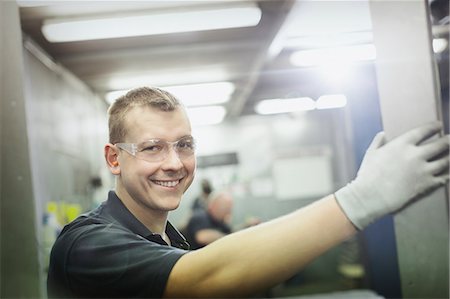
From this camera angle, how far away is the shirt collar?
3.62ft

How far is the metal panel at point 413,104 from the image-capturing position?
3.66ft

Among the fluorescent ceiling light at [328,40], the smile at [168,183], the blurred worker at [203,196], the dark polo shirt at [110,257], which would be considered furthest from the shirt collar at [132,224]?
the fluorescent ceiling light at [328,40]

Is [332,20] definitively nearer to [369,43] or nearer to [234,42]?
[369,43]

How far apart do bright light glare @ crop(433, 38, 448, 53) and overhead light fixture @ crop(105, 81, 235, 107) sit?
2.02ft

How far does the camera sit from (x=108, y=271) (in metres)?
1.02

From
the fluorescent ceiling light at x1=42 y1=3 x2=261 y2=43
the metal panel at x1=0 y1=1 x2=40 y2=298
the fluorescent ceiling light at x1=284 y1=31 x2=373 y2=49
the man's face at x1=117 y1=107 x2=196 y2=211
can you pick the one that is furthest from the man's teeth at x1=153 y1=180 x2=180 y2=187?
the fluorescent ceiling light at x1=284 y1=31 x2=373 y2=49

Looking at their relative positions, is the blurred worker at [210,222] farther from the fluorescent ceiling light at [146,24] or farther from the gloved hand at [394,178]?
the fluorescent ceiling light at [146,24]

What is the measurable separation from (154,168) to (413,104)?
2.10 feet

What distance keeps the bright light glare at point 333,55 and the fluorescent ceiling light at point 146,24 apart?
198mm

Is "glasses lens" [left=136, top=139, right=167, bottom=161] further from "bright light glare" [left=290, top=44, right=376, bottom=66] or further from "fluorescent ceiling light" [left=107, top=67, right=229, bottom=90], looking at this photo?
"bright light glare" [left=290, top=44, right=376, bottom=66]

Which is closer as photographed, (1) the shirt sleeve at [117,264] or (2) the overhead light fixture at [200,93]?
(1) the shirt sleeve at [117,264]

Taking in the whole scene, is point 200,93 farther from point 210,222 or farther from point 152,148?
point 210,222

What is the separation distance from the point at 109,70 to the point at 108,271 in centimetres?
60

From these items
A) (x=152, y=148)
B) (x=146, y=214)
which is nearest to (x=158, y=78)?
(x=152, y=148)
